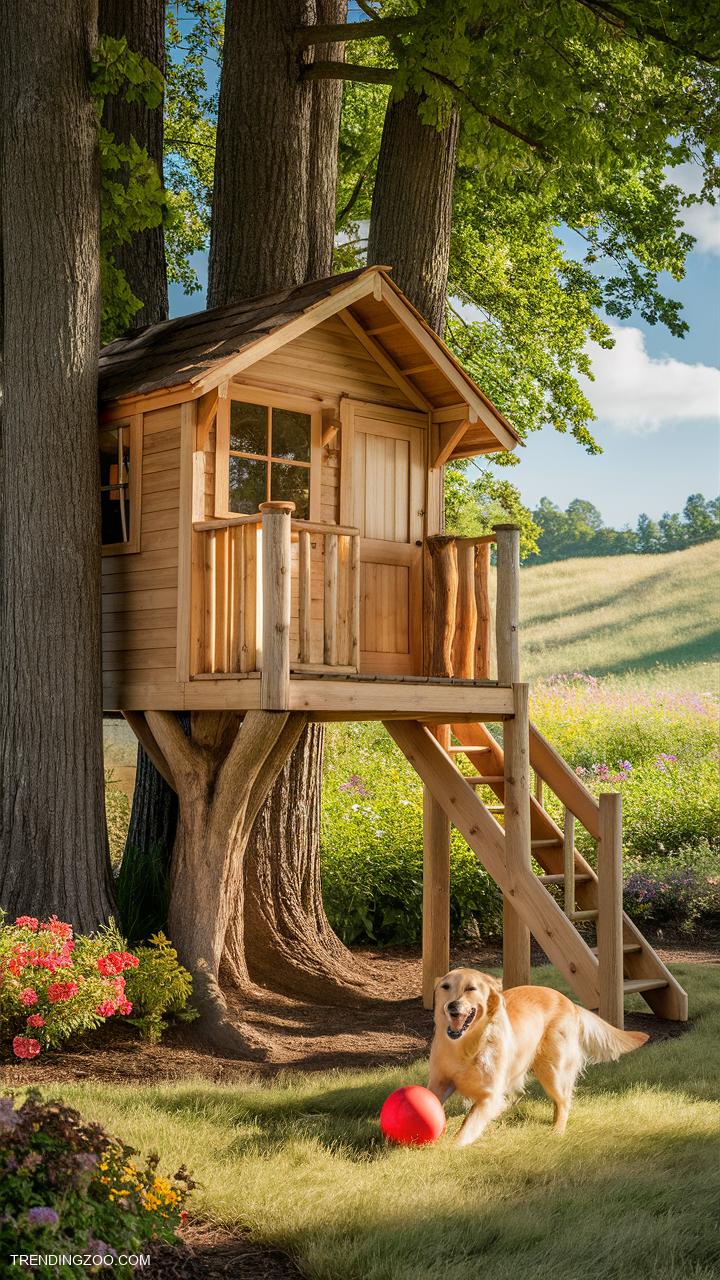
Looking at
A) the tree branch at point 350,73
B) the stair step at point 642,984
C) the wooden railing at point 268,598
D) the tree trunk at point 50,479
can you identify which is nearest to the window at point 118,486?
the tree trunk at point 50,479

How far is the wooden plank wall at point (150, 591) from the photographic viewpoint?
27.3 feet

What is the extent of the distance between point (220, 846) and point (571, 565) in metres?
47.9

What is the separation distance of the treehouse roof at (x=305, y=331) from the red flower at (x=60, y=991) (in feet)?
12.0

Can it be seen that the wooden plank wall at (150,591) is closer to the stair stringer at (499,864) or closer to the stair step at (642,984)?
the stair stringer at (499,864)

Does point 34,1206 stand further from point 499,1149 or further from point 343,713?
point 343,713

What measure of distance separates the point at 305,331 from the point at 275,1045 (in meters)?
4.71

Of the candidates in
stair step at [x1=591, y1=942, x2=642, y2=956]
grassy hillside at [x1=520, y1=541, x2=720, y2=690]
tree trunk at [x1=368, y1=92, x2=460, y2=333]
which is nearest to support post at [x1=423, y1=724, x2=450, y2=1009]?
stair step at [x1=591, y1=942, x2=642, y2=956]

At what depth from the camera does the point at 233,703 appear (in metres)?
7.66

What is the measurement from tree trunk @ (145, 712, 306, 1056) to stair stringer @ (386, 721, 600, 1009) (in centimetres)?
135

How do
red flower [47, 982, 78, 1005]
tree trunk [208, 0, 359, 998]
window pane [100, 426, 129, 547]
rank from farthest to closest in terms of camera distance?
tree trunk [208, 0, 359, 998], window pane [100, 426, 129, 547], red flower [47, 982, 78, 1005]

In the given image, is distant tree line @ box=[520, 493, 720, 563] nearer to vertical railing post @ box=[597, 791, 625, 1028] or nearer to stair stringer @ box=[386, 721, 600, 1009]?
stair stringer @ box=[386, 721, 600, 1009]

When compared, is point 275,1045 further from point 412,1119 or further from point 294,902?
point 412,1119

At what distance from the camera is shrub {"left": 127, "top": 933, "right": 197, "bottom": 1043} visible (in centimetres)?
781

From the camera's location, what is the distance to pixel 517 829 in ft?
29.0
